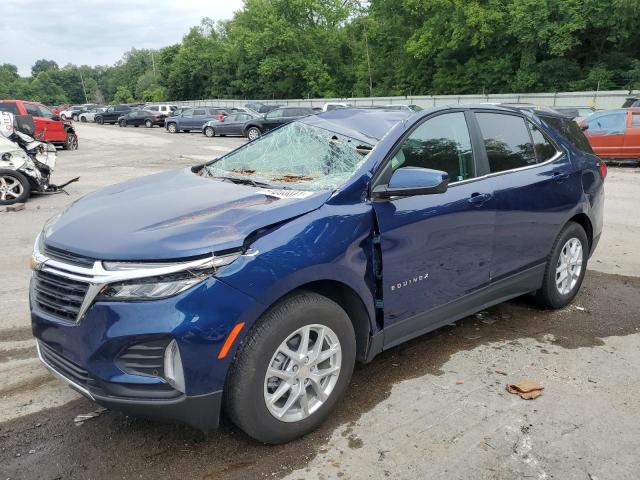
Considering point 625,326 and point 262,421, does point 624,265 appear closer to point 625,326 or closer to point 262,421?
point 625,326

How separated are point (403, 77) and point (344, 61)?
1463 centimetres

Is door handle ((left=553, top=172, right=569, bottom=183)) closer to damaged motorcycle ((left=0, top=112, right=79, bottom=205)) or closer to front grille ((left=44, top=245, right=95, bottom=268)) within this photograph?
front grille ((left=44, top=245, right=95, bottom=268))

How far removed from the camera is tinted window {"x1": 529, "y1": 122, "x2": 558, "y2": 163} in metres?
4.30

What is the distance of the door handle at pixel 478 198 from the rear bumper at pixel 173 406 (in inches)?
81.3

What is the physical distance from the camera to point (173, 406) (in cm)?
238

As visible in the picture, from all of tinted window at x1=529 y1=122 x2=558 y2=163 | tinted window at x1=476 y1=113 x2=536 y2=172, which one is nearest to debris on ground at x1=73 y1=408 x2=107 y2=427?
tinted window at x1=476 y1=113 x2=536 y2=172

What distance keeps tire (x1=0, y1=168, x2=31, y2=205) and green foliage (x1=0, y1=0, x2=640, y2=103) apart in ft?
117

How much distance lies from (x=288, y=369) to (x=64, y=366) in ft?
3.56

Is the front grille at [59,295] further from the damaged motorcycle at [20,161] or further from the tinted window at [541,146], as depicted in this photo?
the damaged motorcycle at [20,161]

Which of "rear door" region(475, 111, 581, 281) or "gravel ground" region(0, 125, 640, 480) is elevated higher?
"rear door" region(475, 111, 581, 281)

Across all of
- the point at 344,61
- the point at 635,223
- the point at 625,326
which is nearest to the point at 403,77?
the point at 344,61

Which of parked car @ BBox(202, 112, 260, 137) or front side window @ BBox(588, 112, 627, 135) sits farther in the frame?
parked car @ BBox(202, 112, 260, 137)

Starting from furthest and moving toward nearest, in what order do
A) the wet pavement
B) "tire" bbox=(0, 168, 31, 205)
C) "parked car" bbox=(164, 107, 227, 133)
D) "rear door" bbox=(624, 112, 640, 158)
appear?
"parked car" bbox=(164, 107, 227, 133), "rear door" bbox=(624, 112, 640, 158), "tire" bbox=(0, 168, 31, 205), the wet pavement

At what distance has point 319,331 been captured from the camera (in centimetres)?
277
